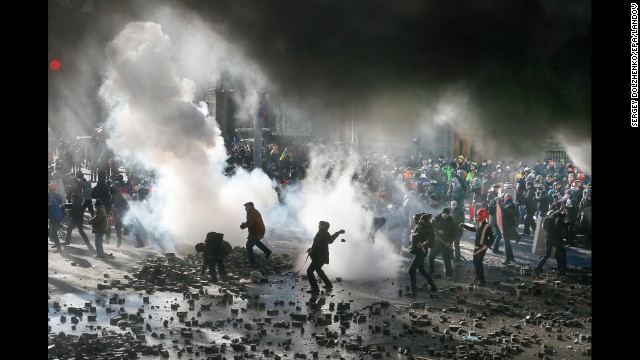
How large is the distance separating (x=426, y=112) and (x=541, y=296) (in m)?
3.99

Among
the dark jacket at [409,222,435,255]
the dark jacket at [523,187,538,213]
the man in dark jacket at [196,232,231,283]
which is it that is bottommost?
the man in dark jacket at [196,232,231,283]

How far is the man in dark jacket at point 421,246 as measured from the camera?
39.1 feet

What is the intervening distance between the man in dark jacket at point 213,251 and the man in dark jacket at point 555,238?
5922 mm

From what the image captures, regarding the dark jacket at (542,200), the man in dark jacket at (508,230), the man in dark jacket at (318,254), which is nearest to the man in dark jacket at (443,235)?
the man in dark jacket at (508,230)

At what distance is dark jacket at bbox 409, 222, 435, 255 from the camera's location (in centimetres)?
1192

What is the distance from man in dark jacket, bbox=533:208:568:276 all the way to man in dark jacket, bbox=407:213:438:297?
261 centimetres

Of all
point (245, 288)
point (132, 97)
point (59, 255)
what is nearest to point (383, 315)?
point (245, 288)

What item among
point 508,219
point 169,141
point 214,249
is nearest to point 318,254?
point 214,249

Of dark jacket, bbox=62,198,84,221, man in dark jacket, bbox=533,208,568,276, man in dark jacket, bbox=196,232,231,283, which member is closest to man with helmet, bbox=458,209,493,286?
man in dark jacket, bbox=533,208,568,276

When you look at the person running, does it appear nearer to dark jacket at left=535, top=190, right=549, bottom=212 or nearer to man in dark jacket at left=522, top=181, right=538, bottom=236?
man in dark jacket at left=522, top=181, right=538, bottom=236

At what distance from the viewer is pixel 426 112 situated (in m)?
13.5

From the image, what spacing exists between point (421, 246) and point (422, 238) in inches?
6.7

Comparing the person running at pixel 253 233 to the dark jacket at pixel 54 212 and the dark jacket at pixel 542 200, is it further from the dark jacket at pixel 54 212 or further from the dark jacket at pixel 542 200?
the dark jacket at pixel 542 200
